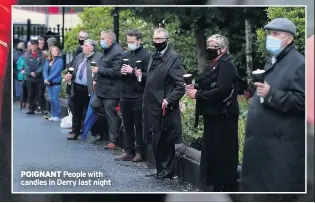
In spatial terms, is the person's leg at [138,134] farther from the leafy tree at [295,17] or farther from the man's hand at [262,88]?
the leafy tree at [295,17]

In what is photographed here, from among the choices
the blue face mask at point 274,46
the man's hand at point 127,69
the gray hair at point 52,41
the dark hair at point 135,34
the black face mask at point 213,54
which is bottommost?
the man's hand at point 127,69

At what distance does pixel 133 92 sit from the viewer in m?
6.98

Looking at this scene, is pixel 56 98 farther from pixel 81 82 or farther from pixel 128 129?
pixel 128 129

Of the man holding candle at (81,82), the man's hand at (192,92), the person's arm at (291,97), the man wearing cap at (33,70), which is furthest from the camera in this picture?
the man holding candle at (81,82)

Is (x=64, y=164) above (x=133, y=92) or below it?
below

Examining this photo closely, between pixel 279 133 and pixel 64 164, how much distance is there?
1.75 metres

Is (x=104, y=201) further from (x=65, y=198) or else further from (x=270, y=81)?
(x=270, y=81)

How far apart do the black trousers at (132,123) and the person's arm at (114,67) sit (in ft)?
0.75

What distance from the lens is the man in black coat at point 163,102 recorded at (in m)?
6.87

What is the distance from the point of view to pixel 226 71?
6727 mm

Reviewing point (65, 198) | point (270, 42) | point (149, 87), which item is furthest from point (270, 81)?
point (65, 198)

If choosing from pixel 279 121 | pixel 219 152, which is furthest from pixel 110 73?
pixel 279 121

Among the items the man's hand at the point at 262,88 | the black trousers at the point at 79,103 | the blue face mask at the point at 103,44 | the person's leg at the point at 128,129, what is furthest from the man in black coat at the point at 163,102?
the man's hand at the point at 262,88

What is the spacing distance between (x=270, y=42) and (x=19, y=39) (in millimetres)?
2001
